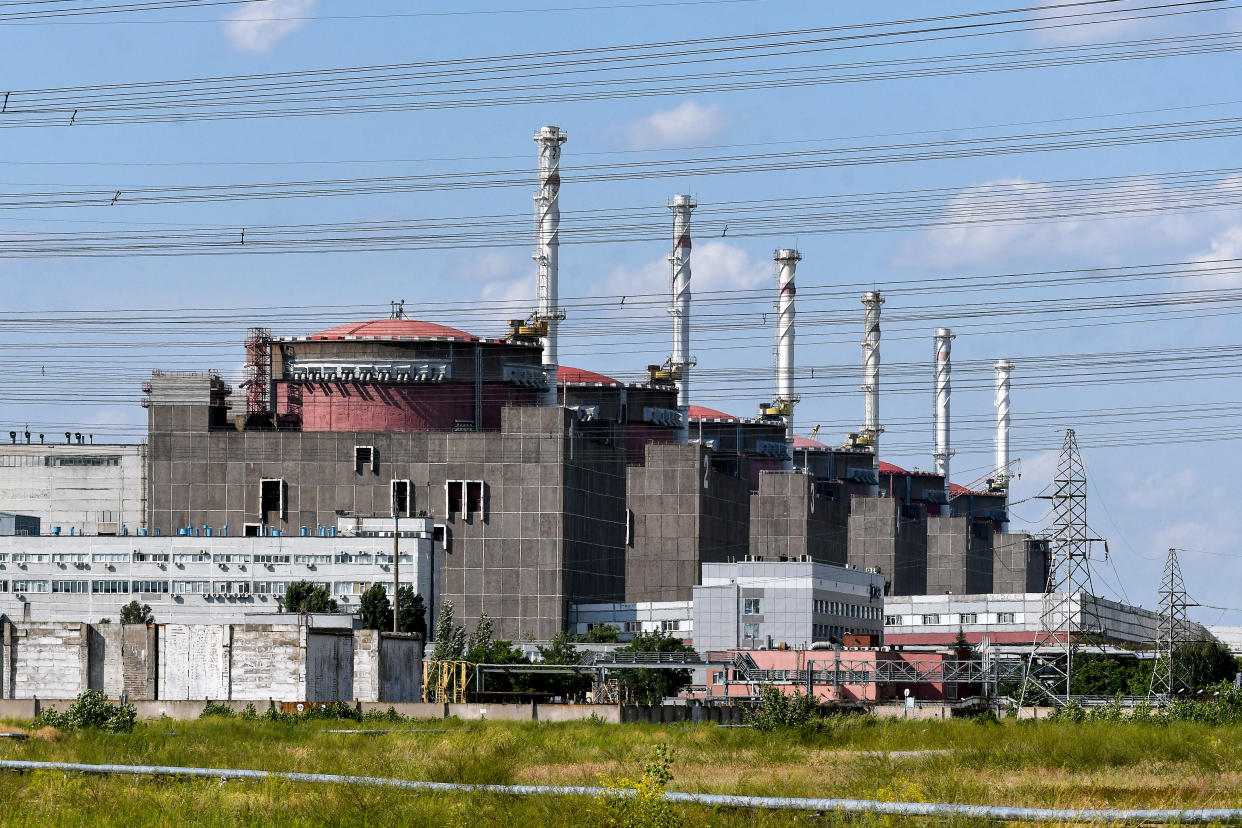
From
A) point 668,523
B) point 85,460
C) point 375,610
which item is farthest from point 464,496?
point 85,460

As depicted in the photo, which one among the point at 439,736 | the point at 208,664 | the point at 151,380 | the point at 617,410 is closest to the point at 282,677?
the point at 208,664

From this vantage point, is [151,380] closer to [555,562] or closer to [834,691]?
[555,562]

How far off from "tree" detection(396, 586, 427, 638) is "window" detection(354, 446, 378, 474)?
17.3 m

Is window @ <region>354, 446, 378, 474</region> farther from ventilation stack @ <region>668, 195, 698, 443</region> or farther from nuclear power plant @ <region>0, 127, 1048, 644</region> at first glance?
ventilation stack @ <region>668, 195, 698, 443</region>

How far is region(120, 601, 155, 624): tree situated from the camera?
112938mm

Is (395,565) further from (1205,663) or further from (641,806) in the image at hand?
(1205,663)

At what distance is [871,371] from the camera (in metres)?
189

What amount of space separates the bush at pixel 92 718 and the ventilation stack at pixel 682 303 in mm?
103419

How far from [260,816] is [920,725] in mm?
39460

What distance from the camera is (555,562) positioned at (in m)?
132

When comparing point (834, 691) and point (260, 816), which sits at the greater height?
point (260, 816)

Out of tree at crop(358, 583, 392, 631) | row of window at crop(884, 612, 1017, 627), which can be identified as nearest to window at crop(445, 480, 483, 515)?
tree at crop(358, 583, 392, 631)

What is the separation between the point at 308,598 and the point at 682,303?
51.6 meters

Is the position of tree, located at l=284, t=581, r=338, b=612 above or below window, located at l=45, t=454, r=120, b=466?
below
